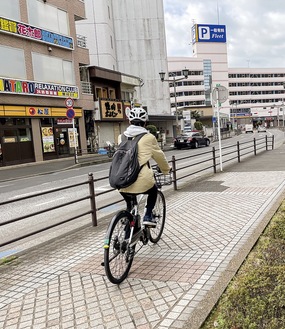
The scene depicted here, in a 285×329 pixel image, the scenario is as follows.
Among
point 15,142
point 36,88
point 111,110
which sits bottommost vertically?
point 15,142

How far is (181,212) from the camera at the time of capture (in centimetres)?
693

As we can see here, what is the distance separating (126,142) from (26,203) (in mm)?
6740

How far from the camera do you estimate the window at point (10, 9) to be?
20891 millimetres

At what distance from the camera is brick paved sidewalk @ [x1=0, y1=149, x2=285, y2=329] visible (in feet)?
10.1

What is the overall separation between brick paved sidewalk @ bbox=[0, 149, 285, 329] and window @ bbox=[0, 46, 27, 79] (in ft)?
58.8

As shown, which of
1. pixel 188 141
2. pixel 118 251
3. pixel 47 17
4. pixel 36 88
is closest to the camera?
pixel 118 251

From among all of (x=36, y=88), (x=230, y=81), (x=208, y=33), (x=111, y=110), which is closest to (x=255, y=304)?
(x=36, y=88)

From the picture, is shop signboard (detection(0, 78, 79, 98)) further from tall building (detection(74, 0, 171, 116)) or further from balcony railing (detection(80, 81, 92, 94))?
tall building (detection(74, 0, 171, 116))

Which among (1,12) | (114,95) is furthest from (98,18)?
(1,12)

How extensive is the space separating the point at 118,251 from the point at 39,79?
21986 mm

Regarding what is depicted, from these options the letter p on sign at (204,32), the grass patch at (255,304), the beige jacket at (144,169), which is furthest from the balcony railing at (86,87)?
the letter p on sign at (204,32)

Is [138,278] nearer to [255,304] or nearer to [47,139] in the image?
[255,304]

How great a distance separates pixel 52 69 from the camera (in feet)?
81.6

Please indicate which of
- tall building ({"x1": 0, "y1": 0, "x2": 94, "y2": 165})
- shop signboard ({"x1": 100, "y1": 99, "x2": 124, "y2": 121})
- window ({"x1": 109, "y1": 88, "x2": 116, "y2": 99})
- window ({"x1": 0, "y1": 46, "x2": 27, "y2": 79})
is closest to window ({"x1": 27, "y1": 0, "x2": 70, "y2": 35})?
tall building ({"x1": 0, "y1": 0, "x2": 94, "y2": 165})
